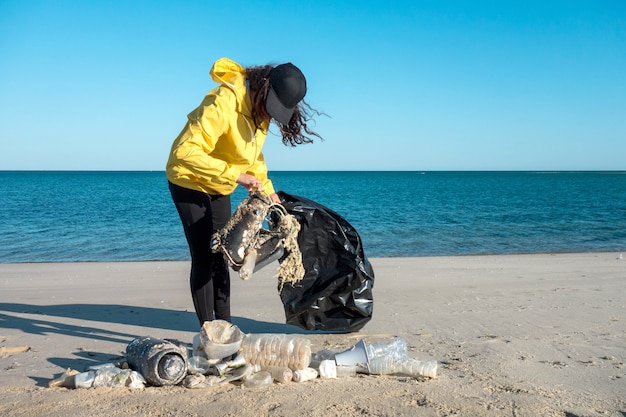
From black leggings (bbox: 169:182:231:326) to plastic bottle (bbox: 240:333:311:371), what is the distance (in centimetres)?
45

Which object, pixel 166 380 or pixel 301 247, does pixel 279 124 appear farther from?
pixel 166 380

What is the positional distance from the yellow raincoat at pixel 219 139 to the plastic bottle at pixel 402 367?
52.6 inches

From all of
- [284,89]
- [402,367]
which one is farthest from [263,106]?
[402,367]

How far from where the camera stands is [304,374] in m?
3.15

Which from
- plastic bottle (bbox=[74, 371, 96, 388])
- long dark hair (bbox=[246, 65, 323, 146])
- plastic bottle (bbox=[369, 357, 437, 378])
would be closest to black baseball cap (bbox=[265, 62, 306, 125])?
long dark hair (bbox=[246, 65, 323, 146])

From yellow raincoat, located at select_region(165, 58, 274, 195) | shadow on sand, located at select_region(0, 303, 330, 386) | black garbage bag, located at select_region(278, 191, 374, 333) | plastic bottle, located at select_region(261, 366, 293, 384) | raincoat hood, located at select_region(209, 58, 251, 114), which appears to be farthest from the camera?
shadow on sand, located at select_region(0, 303, 330, 386)

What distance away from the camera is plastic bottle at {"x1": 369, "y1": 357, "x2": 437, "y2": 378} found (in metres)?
3.20

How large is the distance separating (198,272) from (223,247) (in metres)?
0.43

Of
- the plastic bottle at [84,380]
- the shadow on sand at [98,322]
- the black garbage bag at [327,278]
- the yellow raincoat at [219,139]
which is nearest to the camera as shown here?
the plastic bottle at [84,380]

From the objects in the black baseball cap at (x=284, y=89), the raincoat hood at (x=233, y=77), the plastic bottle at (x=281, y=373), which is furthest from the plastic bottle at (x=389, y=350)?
the raincoat hood at (x=233, y=77)

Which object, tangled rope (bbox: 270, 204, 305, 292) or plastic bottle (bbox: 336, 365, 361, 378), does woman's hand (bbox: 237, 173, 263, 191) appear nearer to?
tangled rope (bbox: 270, 204, 305, 292)

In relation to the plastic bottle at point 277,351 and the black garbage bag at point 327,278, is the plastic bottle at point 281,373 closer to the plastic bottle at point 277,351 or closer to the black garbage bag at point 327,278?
the plastic bottle at point 277,351

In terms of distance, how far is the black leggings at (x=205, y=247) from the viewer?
3.53 metres

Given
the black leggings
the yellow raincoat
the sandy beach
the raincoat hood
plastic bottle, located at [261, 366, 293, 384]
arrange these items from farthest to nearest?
1. the black leggings
2. the raincoat hood
3. the yellow raincoat
4. plastic bottle, located at [261, 366, 293, 384]
5. the sandy beach
